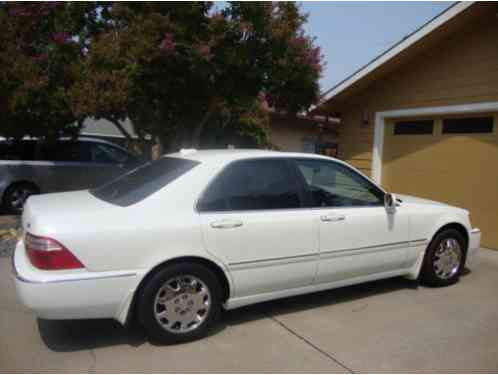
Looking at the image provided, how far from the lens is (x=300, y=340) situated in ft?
11.8

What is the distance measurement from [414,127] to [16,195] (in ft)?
26.6

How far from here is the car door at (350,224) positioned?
3.98 m

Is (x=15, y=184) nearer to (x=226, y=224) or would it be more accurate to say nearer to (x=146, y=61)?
(x=146, y=61)

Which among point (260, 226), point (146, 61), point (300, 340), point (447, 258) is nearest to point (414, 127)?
point (447, 258)

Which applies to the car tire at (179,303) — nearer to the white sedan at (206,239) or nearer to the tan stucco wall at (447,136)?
the white sedan at (206,239)

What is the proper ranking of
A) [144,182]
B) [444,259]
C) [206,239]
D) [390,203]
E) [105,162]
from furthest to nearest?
[105,162] → [444,259] → [390,203] → [144,182] → [206,239]

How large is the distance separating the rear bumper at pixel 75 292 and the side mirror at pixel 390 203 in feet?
8.35

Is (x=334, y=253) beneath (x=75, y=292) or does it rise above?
above

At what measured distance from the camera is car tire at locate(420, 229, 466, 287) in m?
4.74

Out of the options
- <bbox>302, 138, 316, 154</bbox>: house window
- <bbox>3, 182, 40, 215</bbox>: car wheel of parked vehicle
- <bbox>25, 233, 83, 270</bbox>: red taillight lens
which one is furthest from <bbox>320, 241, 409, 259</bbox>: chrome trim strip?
<bbox>302, 138, 316, 154</bbox>: house window

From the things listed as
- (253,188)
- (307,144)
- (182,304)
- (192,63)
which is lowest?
(182,304)

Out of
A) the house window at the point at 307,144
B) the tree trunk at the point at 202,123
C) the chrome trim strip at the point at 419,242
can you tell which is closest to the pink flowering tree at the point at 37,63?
the tree trunk at the point at 202,123

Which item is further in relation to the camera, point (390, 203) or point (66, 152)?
point (66, 152)

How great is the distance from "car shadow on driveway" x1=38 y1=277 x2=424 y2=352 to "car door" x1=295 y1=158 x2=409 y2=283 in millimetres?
433
